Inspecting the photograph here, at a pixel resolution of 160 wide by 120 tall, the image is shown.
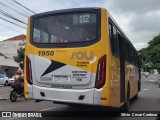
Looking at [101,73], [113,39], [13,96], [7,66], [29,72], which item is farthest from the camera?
[7,66]

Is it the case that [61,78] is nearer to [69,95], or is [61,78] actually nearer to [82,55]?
[69,95]

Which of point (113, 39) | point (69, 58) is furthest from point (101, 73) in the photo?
point (113, 39)

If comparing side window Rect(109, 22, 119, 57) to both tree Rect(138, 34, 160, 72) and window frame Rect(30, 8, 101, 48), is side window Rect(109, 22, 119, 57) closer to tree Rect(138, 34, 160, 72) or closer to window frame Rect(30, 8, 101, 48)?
window frame Rect(30, 8, 101, 48)

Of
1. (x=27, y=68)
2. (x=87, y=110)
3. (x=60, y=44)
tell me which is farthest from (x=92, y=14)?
(x=87, y=110)

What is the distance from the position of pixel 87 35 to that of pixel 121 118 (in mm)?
3523

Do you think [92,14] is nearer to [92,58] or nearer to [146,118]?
[92,58]

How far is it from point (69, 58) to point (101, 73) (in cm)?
105

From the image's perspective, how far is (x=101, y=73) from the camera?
29.6 ft

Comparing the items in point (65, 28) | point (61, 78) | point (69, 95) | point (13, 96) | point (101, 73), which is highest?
point (65, 28)

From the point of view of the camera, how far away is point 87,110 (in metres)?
12.9

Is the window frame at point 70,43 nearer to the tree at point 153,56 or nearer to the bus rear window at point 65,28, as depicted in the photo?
the bus rear window at point 65,28

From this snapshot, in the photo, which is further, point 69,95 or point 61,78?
point 61,78

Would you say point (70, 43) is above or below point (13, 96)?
above

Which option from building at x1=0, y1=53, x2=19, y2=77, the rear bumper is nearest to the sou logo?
the rear bumper
